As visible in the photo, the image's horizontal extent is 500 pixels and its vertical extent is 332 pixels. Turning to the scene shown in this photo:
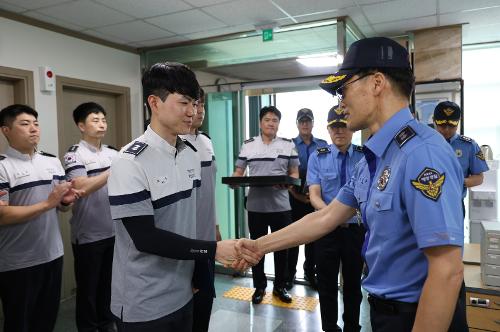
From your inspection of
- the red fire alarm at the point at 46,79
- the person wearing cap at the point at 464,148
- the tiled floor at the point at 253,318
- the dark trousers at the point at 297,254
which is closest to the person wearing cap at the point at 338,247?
the tiled floor at the point at 253,318

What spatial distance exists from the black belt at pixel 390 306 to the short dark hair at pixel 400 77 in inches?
25.2

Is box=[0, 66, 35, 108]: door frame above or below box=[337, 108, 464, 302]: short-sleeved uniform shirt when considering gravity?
above

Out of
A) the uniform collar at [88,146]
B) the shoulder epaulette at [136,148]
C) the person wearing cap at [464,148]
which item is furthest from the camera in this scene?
the person wearing cap at [464,148]

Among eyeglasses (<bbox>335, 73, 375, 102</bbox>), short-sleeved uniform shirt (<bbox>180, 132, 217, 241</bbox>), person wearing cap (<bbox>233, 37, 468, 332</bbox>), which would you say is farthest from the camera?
short-sleeved uniform shirt (<bbox>180, 132, 217, 241</bbox>)

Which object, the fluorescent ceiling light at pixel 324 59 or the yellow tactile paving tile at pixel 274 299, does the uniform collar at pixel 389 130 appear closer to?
the yellow tactile paving tile at pixel 274 299

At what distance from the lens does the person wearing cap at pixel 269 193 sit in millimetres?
3557

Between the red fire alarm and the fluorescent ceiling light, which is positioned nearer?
the red fire alarm

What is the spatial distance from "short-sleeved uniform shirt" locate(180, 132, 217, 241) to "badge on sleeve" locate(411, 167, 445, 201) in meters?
1.44

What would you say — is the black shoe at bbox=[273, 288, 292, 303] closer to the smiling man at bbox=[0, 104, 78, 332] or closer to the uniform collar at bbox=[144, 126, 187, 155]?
the smiling man at bbox=[0, 104, 78, 332]

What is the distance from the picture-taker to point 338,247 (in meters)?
2.67

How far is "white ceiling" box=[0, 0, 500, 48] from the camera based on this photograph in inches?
132

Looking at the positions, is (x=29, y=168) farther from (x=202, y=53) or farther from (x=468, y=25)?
(x=468, y=25)

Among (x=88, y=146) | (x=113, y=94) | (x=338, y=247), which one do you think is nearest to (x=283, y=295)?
(x=338, y=247)

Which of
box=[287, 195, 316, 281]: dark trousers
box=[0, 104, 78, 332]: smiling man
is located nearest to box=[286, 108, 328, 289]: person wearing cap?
box=[287, 195, 316, 281]: dark trousers
